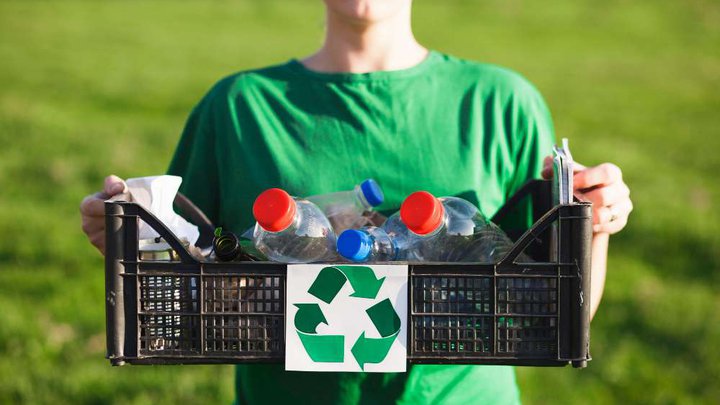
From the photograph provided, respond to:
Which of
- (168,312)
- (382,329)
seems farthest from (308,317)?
(168,312)

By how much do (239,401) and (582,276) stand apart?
1233mm

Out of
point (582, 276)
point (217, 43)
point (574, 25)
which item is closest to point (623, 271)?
point (582, 276)

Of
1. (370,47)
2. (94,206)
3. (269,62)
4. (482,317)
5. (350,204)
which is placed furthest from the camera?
(269,62)

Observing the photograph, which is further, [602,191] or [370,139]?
[370,139]

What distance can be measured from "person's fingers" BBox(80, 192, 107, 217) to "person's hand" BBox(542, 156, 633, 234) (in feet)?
3.90

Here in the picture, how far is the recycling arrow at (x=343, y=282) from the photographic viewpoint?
1.87 meters

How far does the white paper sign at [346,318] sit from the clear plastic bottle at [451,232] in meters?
0.12

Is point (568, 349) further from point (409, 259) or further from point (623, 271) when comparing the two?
point (623, 271)

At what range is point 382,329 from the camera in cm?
189

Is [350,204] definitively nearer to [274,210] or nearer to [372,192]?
[372,192]

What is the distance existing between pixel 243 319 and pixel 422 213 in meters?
0.45

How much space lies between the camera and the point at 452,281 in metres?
1.96

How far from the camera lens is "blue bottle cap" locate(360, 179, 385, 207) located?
2.26 metres

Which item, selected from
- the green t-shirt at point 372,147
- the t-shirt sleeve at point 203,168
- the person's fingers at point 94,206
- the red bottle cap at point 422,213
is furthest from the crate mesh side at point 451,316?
the t-shirt sleeve at point 203,168
